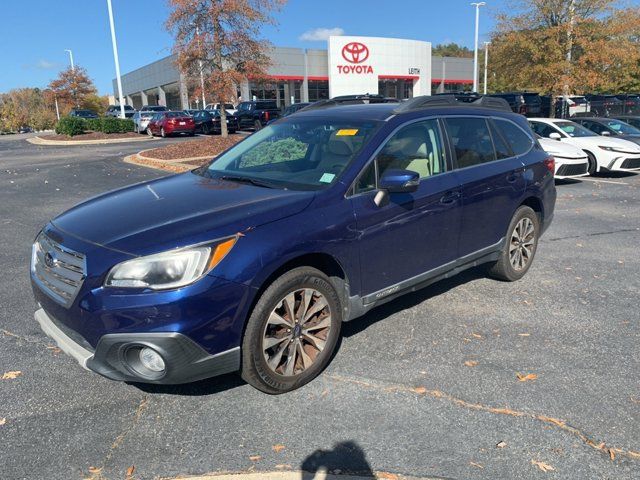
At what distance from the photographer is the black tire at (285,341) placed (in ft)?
10.1

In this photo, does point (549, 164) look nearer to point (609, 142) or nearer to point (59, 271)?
point (59, 271)

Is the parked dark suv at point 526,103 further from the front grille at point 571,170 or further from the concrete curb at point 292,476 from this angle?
the concrete curb at point 292,476

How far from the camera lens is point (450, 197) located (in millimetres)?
4301

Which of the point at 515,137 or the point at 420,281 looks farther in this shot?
the point at 515,137

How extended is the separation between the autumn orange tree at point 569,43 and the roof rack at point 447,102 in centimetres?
1629

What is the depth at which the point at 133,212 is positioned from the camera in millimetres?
3389

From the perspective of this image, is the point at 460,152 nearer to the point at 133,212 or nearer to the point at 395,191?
the point at 395,191

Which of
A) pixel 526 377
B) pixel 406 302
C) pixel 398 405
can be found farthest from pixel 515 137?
pixel 398 405

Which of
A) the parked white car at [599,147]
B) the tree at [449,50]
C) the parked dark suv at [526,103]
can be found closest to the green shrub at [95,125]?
the parked dark suv at [526,103]

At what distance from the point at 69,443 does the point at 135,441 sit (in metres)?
0.36

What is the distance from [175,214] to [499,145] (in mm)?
3322

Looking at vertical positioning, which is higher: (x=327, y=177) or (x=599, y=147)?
(x=327, y=177)

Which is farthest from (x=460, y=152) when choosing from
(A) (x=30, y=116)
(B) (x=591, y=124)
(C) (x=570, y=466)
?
(A) (x=30, y=116)

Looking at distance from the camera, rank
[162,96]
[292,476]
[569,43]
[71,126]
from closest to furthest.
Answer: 1. [292,476]
2. [569,43]
3. [71,126]
4. [162,96]
